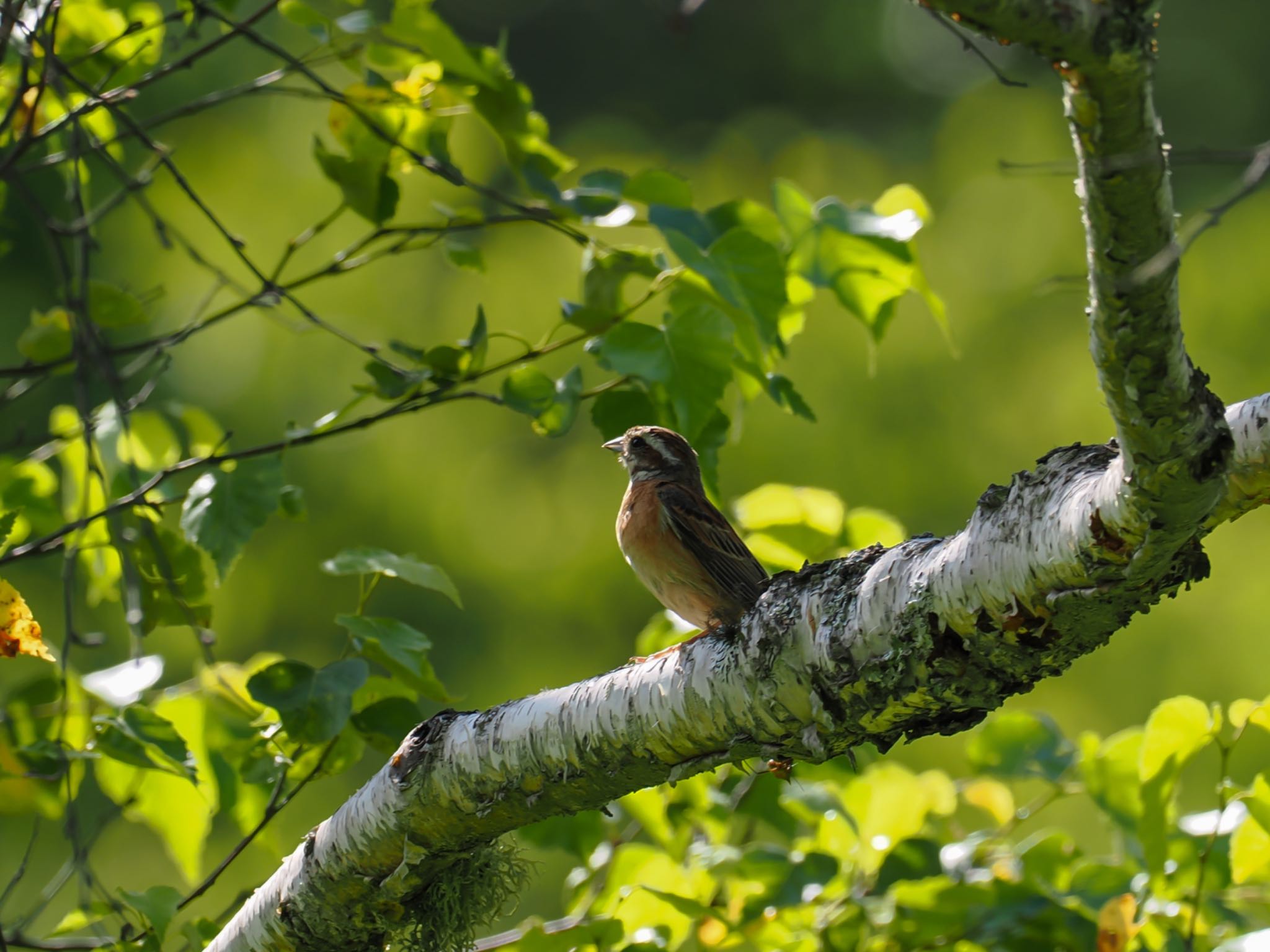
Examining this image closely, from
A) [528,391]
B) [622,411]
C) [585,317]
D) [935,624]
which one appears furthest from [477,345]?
[935,624]

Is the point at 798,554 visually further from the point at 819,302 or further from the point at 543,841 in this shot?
the point at 819,302

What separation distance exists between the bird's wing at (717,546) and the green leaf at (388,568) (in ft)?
3.61

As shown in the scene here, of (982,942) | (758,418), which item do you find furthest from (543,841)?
(758,418)

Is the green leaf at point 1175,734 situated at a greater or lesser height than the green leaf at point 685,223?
lesser

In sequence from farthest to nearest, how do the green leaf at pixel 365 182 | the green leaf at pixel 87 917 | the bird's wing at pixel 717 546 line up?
1. the bird's wing at pixel 717 546
2. the green leaf at pixel 365 182
3. the green leaf at pixel 87 917

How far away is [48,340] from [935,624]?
293cm

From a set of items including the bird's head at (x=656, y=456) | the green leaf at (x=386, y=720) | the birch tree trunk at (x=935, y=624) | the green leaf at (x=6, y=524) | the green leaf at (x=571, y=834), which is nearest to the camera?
the birch tree trunk at (x=935, y=624)

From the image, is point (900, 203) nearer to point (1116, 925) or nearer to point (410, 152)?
point (410, 152)

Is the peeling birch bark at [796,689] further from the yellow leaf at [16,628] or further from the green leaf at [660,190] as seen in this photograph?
the green leaf at [660,190]

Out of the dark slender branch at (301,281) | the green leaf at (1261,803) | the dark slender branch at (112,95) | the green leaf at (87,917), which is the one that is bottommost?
the green leaf at (1261,803)

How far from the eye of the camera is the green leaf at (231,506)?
10.1 ft

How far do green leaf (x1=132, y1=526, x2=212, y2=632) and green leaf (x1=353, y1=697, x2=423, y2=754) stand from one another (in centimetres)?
54

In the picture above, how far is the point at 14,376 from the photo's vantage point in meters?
3.63

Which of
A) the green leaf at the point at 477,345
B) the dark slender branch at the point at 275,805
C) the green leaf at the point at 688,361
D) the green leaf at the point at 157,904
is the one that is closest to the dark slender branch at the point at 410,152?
the green leaf at the point at 477,345
